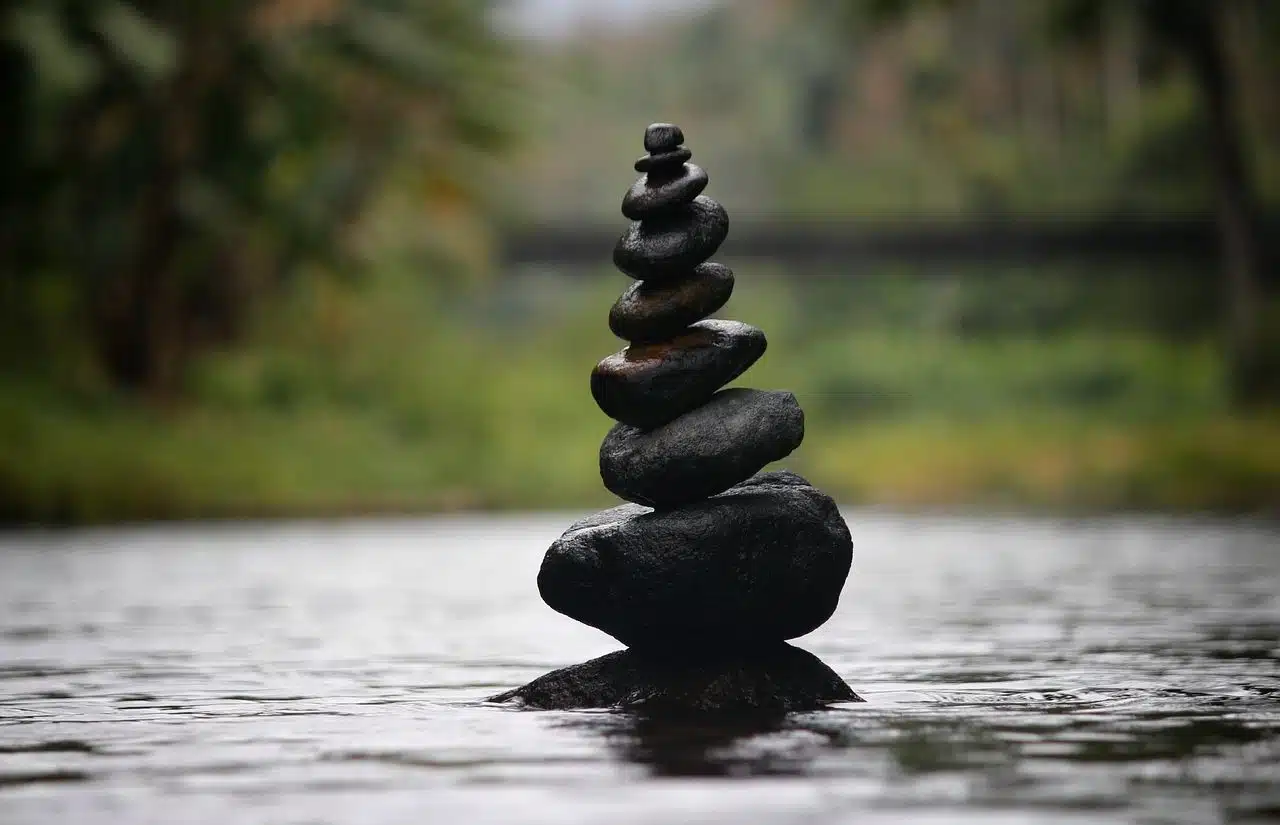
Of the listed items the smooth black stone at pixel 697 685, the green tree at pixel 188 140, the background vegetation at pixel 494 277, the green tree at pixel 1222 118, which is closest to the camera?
the smooth black stone at pixel 697 685

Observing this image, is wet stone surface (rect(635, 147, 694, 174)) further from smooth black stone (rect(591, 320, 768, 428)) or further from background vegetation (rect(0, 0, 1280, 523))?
background vegetation (rect(0, 0, 1280, 523))

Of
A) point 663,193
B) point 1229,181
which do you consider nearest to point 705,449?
point 663,193

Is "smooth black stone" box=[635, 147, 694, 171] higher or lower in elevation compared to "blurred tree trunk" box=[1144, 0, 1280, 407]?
lower

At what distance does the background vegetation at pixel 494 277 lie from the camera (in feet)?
131

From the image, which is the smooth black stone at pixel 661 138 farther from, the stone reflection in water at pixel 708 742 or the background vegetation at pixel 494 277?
the background vegetation at pixel 494 277

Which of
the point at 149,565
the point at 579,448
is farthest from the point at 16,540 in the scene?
the point at 579,448

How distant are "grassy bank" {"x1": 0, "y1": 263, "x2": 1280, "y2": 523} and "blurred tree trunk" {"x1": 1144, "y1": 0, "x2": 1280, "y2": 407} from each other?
4.44 ft

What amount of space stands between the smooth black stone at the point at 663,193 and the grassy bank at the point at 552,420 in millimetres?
28057

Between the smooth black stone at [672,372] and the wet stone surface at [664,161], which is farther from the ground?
the wet stone surface at [664,161]

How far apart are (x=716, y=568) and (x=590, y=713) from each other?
1.15 meters

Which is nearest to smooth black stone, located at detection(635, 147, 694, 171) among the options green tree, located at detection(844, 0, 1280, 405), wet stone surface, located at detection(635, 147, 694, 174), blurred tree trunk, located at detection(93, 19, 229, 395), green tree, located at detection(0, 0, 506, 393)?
wet stone surface, located at detection(635, 147, 694, 174)

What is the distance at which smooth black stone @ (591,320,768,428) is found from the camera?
12.0 meters

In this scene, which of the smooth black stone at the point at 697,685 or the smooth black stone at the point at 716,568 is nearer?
the smooth black stone at the point at 697,685

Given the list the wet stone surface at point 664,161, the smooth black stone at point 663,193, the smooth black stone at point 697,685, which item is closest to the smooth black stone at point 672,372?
the smooth black stone at point 663,193
